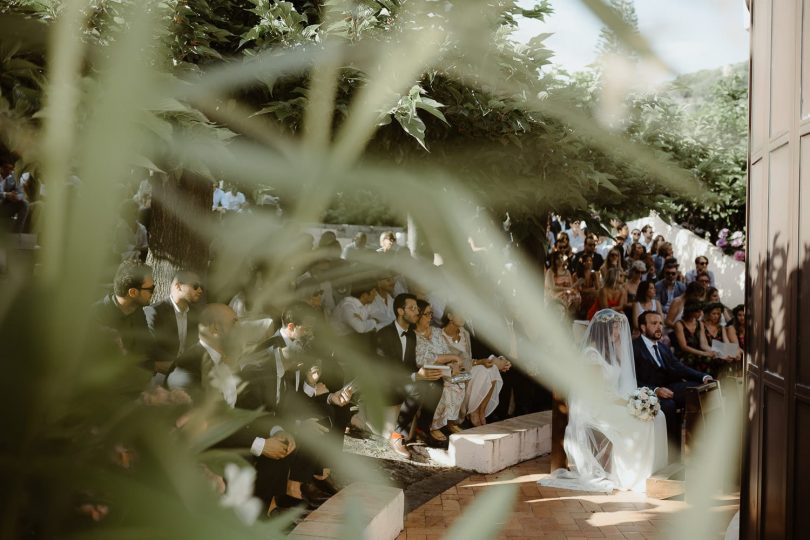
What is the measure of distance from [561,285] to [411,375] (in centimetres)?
329

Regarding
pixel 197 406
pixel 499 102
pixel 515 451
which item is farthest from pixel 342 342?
pixel 515 451

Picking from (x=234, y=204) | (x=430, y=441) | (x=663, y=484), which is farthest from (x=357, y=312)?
(x=234, y=204)

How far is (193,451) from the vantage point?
1.08ft

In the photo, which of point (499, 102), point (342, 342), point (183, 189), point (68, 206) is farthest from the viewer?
point (499, 102)

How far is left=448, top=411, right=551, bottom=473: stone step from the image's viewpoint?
23.4 ft

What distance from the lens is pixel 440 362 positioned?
7562 mm

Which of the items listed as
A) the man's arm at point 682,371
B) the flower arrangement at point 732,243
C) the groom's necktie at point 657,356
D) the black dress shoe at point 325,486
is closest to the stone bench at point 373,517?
the black dress shoe at point 325,486

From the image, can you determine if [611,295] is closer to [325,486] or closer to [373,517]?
[325,486]

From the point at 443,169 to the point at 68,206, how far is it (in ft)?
18.0

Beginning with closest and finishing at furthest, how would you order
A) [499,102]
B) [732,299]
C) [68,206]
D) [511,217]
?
[68,206] < [499,102] < [511,217] < [732,299]

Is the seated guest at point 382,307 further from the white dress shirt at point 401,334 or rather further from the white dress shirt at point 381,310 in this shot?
the white dress shirt at point 401,334

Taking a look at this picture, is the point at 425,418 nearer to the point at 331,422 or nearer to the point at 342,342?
the point at 331,422

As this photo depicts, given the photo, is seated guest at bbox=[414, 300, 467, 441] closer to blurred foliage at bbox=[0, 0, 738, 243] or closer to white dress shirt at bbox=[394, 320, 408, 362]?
white dress shirt at bbox=[394, 320, 408, 362]

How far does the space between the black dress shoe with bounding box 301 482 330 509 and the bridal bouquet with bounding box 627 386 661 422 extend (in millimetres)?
2629
